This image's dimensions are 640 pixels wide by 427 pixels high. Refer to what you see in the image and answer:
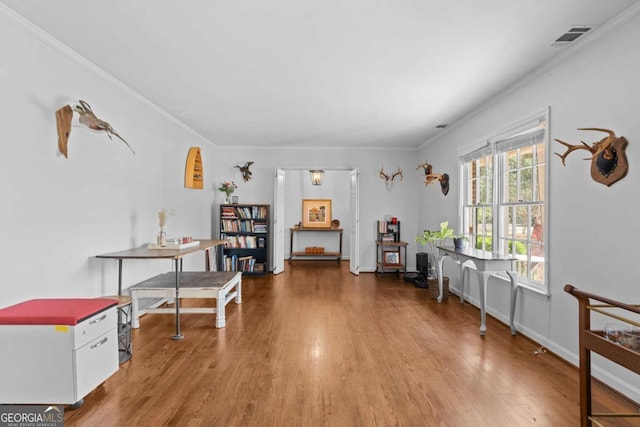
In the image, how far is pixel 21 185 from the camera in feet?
8.18

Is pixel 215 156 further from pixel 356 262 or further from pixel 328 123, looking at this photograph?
pixel 356 262

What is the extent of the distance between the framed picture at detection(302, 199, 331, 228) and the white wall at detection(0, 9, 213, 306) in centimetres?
486

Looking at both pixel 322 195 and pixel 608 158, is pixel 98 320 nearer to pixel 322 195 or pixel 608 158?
pixel 608 158

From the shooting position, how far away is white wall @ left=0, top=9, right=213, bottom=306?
2.43 m

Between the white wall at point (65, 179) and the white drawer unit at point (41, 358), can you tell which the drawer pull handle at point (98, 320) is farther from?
the white wall at point (65, 179)

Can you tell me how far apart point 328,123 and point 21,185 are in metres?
3.82

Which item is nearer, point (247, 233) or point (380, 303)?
point (380, 303)

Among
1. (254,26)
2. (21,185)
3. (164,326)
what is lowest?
(164,326)

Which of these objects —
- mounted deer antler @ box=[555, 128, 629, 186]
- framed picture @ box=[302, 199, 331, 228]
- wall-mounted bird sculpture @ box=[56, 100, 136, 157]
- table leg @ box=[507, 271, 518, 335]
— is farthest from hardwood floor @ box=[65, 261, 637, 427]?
framed picture @ box=[302, 199, 331, 228]

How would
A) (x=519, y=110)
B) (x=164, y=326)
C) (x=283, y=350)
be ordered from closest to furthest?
(x=283, y=350) → (x=519, y=110) → (x=164, y=326)

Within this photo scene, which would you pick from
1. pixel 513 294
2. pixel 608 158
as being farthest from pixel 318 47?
pixel 513 294

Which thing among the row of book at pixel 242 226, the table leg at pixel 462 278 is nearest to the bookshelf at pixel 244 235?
the row of book at pixel 242 226

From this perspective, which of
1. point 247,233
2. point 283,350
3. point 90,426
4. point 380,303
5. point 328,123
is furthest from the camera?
point 247,233

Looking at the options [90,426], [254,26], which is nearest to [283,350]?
[90,426]
